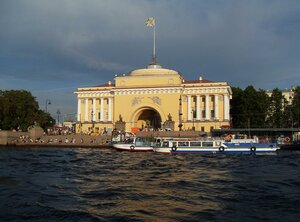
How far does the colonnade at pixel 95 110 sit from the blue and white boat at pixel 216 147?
3727 centimetres

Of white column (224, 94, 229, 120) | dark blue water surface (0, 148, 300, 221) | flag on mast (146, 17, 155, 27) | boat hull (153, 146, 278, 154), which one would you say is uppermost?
flag on mast (146, 17, 155, 27)

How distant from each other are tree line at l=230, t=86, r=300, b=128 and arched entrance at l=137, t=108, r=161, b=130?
Result: 635 inches

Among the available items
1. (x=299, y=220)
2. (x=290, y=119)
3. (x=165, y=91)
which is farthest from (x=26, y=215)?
(x=290, y=119)

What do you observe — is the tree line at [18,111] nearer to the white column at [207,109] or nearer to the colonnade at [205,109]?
the colonnade at [205,109]

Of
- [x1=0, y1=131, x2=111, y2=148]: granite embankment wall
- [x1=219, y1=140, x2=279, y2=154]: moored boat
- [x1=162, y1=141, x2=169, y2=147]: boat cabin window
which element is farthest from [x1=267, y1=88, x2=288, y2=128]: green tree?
[x1=162, y1=141, x2=169, y2=147]: boat cabin window

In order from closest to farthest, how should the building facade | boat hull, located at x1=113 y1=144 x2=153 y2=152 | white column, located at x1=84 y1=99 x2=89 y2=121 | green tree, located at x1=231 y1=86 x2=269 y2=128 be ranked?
boat hull, located at x1=113 y1=144 x2=153 y2=152, the building facade, green tree, located at x1=231 y1=86 x2=269 y2=128, white column, located at x1=84 y1=99 x2=89 y2=121

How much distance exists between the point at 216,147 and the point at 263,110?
124 feet

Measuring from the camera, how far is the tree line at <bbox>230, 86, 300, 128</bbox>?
86.2 metres

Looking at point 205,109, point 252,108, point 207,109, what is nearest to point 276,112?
A: point 252,108

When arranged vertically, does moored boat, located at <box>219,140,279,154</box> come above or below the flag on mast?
below

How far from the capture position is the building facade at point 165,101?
271ft

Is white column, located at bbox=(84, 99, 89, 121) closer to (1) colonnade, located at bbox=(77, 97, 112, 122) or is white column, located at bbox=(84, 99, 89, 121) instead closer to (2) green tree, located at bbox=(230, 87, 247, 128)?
(1) colonnade, located at bbox=(77, 97, 112, 122)

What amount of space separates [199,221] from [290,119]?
83024mm

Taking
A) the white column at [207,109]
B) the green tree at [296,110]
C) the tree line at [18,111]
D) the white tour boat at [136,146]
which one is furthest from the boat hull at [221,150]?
the green tree at [296,110]
